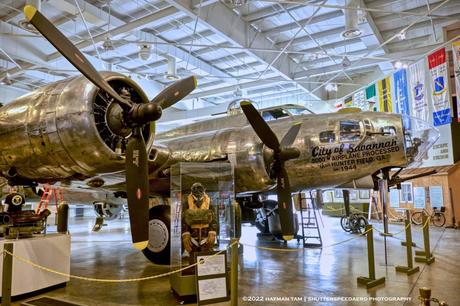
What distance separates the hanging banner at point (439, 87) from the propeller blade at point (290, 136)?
34.7 ft

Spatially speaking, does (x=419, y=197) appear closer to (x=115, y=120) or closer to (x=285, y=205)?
(x=285, y=205)

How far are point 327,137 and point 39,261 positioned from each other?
19.2ft

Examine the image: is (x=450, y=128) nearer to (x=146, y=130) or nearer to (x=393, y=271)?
(x=393, y=271)

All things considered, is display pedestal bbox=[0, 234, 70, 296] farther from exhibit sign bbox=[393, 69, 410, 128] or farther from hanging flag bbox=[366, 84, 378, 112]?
hanging flag bbox=[366, 84, 378, 112]

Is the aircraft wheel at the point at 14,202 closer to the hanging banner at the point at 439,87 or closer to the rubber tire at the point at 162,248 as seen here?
the rubber tire at the point at 162,248

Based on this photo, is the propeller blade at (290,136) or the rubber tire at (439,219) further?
the rubber tire at (439,219)

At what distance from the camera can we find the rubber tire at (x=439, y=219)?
54.7 ft

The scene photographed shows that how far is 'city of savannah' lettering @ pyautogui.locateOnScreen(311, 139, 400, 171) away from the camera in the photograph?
7.52 meters

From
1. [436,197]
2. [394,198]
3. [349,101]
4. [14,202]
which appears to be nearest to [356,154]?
[14,202]

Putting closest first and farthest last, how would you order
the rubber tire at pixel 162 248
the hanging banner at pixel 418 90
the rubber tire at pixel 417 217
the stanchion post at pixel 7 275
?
the stanchion post at pixel 7 275 < the rubber tire at pixel 162 248 < the hanging banner at pixel 418 90 < the rubber tire at pixel 417 217

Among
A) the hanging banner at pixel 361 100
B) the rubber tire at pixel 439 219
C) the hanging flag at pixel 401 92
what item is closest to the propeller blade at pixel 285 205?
the hanging flag at pixel 401 92

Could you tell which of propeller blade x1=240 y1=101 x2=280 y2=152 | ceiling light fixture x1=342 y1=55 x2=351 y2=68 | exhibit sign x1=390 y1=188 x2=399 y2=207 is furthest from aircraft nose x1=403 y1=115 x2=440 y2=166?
exhibit sign x1=390 y1=188 x2=399 y2=207

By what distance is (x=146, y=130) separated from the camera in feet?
20.5

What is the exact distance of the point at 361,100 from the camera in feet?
66.1
